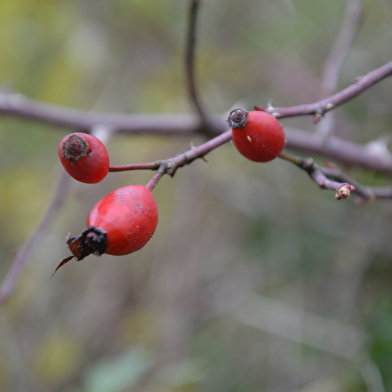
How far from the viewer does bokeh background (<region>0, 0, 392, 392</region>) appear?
265cm

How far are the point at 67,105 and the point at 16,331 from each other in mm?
2214

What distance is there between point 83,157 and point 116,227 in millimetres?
153

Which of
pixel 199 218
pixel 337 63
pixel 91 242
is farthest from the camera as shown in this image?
pixel 199 218

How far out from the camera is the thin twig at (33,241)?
1.37m

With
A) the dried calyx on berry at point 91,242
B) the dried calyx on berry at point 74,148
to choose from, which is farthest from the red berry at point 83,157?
the dried calyx on berry at point 91,242

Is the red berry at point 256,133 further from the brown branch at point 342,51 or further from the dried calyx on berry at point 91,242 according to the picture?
the brown branch at point 342,51

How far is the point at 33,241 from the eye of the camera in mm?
1478

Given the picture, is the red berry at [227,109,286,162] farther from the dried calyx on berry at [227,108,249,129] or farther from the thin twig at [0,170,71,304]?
the thin twig at [0,170,71,304]

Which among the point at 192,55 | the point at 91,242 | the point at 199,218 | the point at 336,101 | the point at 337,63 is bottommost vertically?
the point at 91,242

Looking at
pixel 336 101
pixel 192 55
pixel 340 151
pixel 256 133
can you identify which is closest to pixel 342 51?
pixel 340 151

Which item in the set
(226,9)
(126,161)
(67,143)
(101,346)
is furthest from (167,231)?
(67,143)

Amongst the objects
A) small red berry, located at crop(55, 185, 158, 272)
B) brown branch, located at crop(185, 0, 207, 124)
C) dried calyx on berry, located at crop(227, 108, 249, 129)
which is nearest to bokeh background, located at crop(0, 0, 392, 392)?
brown branch, located at crop(185, 0, 207, 124)

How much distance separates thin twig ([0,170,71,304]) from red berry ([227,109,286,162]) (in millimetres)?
973

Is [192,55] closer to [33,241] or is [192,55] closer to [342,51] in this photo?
[342,51]
